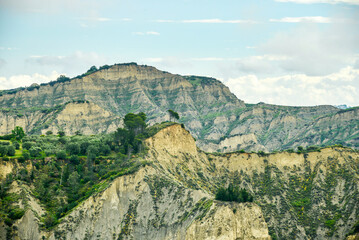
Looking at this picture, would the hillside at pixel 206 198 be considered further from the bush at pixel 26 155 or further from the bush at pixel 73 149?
the bush at pixel 73 149

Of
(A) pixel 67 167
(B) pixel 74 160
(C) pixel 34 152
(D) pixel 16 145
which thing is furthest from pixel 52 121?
(A) pixel 67 167

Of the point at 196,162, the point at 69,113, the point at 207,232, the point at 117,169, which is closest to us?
the point at 207,232

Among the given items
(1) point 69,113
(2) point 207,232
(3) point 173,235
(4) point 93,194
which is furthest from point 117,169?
(1) point 69,113

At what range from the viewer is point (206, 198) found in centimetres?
8238

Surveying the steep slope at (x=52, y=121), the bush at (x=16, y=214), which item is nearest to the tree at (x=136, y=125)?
the bush at (x=16, y=214)

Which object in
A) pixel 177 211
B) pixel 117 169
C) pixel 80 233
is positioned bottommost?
pixel 80 233

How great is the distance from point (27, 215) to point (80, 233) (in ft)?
34.1

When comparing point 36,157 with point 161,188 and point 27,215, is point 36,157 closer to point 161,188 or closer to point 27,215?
Answer: point 27,215

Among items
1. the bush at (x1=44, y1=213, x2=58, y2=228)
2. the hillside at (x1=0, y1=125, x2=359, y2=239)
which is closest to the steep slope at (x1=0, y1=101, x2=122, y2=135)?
the hillside at (x1=0, y1=125, x2=359, y2=239)

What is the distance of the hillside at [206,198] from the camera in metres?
78.4

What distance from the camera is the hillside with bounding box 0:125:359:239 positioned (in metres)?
78.4

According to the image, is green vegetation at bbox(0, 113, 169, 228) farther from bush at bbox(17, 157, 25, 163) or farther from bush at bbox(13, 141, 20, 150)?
bush at bbox(13, 141, 20, 150)

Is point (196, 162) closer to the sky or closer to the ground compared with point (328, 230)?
closer to the sky

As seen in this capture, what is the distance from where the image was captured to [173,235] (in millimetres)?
78812
